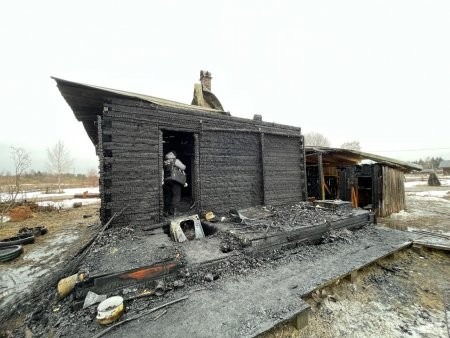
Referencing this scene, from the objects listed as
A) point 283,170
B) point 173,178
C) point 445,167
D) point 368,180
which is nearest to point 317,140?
point 445,167

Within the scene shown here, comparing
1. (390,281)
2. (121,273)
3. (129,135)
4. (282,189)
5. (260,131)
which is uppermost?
(260,131)

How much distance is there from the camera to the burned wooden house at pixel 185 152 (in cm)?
585

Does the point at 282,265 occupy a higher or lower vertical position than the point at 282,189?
lower

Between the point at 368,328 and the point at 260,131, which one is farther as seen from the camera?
the point at 260,131

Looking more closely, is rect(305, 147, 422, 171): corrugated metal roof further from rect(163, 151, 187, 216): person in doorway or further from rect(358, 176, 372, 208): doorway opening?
rect(163, 151, 187, 216): person in doorway

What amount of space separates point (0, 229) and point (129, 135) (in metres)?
11.1

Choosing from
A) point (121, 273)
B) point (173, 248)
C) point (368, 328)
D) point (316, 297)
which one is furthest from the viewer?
point (173, 248)

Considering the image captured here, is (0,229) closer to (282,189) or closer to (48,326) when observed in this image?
(48,326)

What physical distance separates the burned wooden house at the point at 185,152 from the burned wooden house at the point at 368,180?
398cm

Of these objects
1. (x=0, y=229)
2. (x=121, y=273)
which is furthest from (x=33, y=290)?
(x=0, y=229)

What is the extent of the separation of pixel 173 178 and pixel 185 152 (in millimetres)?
2237

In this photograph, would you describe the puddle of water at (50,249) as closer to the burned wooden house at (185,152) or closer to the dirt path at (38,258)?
the dirt path at (38,258)

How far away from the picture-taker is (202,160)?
7.45 m

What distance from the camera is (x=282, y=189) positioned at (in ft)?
31.8
